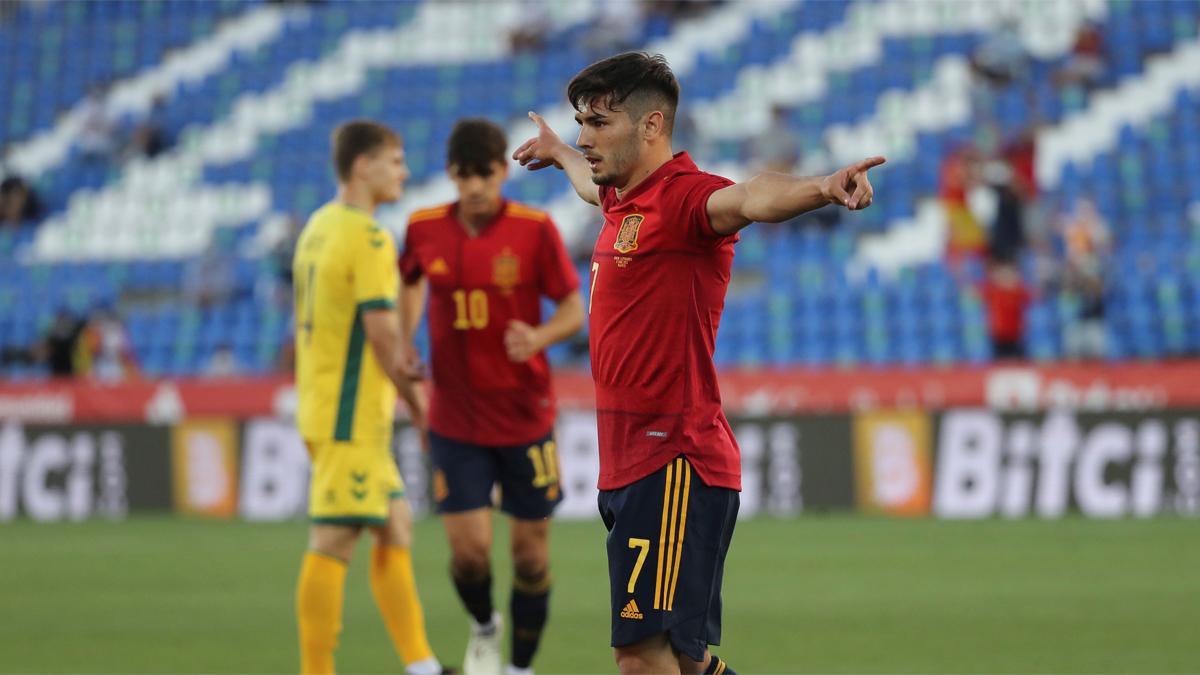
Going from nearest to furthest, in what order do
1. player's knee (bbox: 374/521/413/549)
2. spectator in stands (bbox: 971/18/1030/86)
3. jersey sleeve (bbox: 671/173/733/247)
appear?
jersey sleeve (bbox: 671/173/733/247) → player's knee (bbox: 374/521/413/549) → spectator in stands (bbox: 971/18/1030/86)

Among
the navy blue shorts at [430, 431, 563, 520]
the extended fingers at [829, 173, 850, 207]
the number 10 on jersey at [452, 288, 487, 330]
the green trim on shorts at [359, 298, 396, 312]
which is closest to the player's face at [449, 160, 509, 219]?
the number 10 on jersey at [452, 288, 487, 330]

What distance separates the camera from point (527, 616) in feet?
23.9

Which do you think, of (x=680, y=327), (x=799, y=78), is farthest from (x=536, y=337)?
(x=799, y=78)

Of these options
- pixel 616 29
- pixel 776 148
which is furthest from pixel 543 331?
pixel 616 29

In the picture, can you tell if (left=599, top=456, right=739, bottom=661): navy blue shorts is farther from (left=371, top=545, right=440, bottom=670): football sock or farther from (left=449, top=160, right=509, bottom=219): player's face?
(left=449, top=160, right=509, bottom=219): player's face

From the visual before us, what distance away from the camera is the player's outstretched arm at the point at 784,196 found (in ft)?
13.1

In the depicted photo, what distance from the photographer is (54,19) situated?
29812 millimetres

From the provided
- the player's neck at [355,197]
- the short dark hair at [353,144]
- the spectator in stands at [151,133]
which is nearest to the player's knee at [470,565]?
the player's neck at [355,197]

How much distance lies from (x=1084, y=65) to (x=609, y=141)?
18.8 metres

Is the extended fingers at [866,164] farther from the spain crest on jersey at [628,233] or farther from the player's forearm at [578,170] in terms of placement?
the player's forearm at [578,170]

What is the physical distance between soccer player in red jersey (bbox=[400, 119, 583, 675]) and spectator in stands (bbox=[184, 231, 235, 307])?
53.5 ft

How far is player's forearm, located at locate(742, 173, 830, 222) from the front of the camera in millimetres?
4094

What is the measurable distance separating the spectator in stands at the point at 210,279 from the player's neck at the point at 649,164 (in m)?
19.1

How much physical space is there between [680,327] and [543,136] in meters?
1.25
